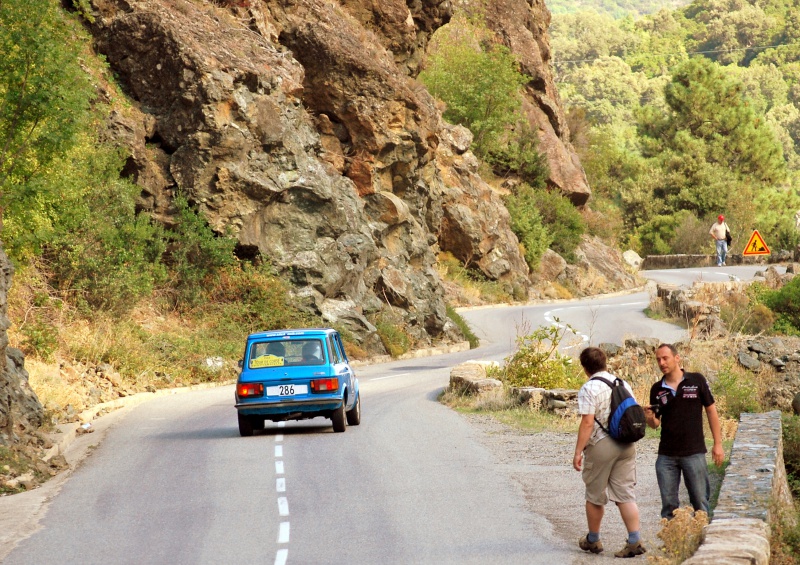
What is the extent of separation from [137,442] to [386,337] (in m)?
18.2

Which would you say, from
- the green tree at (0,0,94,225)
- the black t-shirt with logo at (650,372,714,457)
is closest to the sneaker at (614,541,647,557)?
the black t-shirt with logo at (650,372,714,457)

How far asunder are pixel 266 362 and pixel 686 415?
9.47m

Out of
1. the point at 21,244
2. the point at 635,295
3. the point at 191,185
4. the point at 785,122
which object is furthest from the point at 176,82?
the point at 785,122

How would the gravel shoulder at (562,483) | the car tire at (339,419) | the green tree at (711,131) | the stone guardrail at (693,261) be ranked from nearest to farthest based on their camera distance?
1. the gravel shoulder at (562,483)
2. the car tire at (339,419)
3. the stone guardrail at (693,261)
4. the green tree at (711,131)

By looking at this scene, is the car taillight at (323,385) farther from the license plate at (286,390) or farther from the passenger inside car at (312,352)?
the passenger inside car at (312,352)

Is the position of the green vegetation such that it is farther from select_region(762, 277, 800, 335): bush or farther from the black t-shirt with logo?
the black t-shirt with logo

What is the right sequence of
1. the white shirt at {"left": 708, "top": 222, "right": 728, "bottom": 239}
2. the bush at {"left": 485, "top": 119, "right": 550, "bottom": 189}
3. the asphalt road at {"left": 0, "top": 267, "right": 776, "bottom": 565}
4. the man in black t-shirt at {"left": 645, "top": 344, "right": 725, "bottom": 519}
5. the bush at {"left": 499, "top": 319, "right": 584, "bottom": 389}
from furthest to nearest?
the bush at {"left": 485, "top": 119, "right": 550, "bottom": 189} < the white shirt at {"left": 708, "top": 222, "right": 728, "bottom": 239} < the bush at {"left": 499, "top": 319, "right": 584, "bottom": 389} < the asphalt road at {"left": 0, "top": 267, "right": 776, "bottom": 565} < the man in black t-shirt at {"left": 645, "top": 344, "right": 725, "bottom": 519}

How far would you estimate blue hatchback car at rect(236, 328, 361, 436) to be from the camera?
17344mm

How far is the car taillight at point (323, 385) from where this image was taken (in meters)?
17.4

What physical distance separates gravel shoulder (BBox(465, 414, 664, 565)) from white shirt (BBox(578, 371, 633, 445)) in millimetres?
999

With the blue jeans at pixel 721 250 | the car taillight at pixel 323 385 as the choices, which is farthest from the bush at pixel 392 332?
the blue jeans at pixel 721 250

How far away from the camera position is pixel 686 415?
9555 mm

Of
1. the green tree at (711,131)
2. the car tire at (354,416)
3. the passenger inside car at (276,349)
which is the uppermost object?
the green tree at (711,131)

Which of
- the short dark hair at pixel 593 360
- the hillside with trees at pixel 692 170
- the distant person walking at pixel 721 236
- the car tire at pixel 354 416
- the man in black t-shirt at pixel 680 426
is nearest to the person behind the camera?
the short dark hair at pixel 593 360
